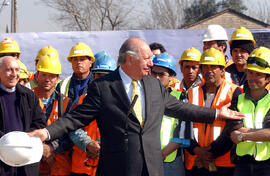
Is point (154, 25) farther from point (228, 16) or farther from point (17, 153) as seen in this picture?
point (17, 153)

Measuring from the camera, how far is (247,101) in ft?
15.4

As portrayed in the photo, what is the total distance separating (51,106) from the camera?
5508mm

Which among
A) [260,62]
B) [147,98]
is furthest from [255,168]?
[147,98]

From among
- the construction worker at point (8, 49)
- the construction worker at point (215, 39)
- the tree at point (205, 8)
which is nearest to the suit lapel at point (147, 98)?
the construction worker at point (215, 39)

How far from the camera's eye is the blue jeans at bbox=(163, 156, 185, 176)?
17.4ft

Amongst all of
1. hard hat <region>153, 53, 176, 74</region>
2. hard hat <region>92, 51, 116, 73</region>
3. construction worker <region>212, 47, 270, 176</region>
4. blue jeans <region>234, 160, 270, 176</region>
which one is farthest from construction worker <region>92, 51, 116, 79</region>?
blue jeans <region>234, 160, 270, 176</region>

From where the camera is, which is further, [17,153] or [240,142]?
[240,142]

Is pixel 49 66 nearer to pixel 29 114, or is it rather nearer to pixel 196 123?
pixel 29 114

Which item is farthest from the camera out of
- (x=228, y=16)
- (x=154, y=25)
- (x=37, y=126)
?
(x=154, y=25)

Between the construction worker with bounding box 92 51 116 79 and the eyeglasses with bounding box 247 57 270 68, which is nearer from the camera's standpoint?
the eyeglasses with bounding box 247 57 270 68

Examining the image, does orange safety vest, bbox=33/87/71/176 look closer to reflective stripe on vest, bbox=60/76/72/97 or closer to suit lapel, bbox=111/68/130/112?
reflective stripe on vest, bbox=60/76/72/97

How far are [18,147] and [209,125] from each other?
219 centimetres

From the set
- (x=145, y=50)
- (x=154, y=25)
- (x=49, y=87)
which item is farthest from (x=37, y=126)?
(x=154, y=25)

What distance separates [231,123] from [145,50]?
1279mm
